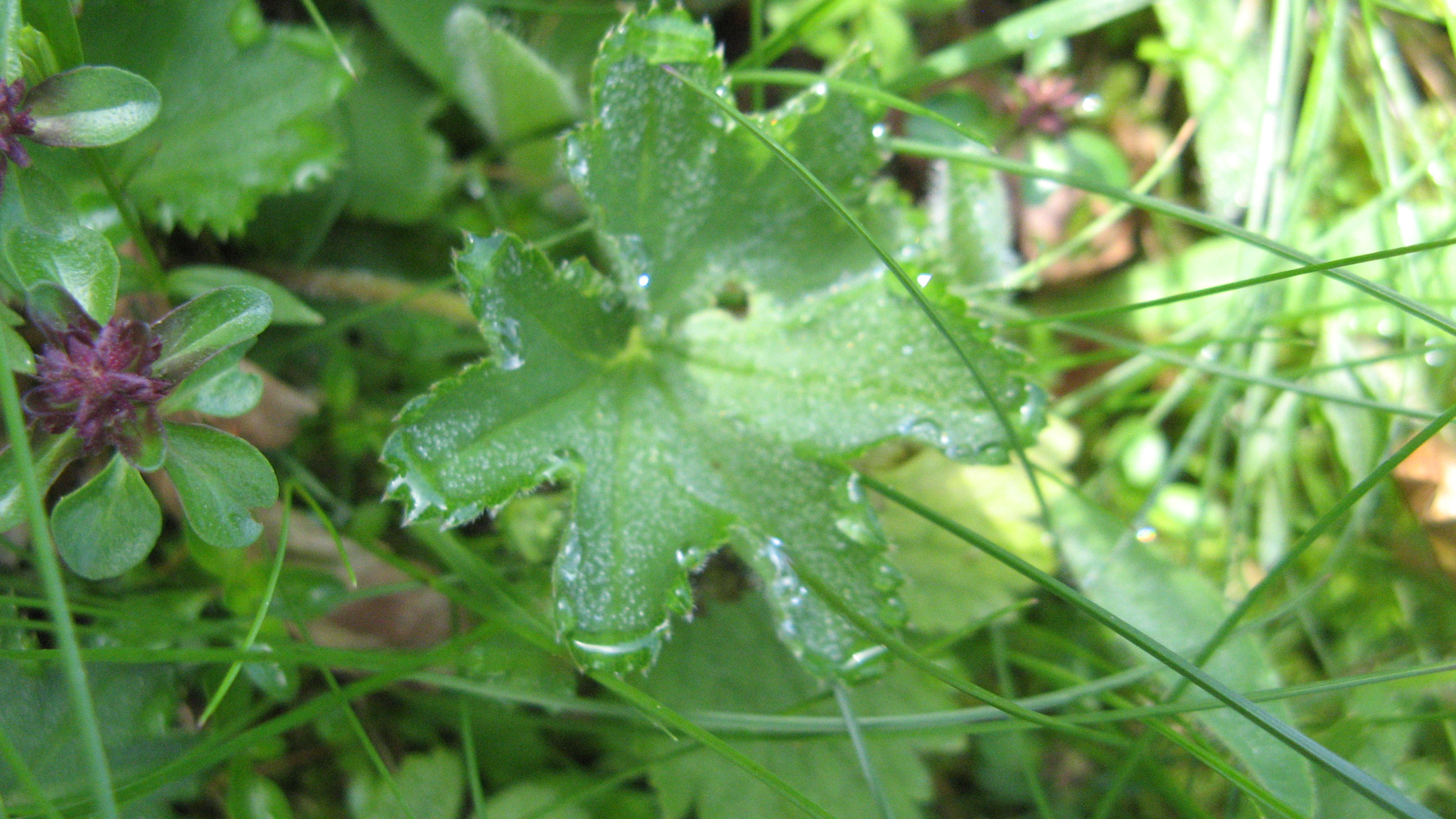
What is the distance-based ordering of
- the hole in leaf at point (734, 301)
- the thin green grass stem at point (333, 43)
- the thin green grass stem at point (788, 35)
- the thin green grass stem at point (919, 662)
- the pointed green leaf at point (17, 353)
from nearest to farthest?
the pointed green leaf at point (17, 353)
the thin green grass stem at point (919, 662)
the thin green grass stem at point (333, 43)
the thin green grass stem at point (788, 35)
the hole in leaf at point (734, 301)

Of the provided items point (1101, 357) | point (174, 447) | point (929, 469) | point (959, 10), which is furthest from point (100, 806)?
point (959, 10)

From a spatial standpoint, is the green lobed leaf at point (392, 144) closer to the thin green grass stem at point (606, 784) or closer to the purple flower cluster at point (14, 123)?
the purple flower cluster at point (14, 123)

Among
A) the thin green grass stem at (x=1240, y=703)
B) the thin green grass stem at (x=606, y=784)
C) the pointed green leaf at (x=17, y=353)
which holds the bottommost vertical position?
the thin green grass stem at (x=606, y=784)

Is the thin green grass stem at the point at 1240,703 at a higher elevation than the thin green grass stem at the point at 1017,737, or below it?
higher

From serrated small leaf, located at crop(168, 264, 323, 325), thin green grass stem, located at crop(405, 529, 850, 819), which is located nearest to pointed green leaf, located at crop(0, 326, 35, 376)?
serrated small leaf, located at crop(168, 264, 323, 325)

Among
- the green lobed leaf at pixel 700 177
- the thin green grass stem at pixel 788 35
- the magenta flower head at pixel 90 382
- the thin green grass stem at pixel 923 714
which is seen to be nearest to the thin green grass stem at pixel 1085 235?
the green lobed leaf at pixel 700 177

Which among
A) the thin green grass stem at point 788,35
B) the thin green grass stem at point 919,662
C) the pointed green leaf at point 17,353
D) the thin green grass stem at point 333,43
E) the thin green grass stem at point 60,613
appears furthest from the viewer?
the thin green grass stem at point 788,35

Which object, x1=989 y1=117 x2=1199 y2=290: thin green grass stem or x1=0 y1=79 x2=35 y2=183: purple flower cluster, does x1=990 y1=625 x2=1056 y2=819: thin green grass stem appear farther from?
x1=0 y1=79 x2=35 y2=183: purple flower cluster
